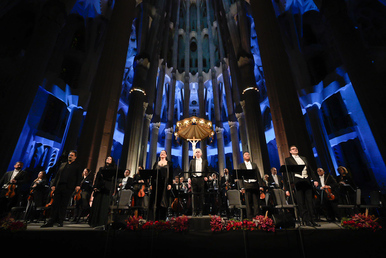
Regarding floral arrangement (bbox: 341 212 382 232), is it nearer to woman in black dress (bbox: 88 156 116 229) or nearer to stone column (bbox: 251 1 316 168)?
stone column (bbox: 251 1 316 168)

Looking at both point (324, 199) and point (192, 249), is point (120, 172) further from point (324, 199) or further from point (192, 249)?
point (324, 199)

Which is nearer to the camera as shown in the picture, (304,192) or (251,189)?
(304,192)

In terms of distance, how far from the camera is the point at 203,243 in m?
3.29

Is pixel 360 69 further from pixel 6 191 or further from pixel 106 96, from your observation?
pixel 6 191

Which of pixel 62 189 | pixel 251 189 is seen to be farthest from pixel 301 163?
pixel 62 189

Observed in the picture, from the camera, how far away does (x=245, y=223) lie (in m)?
3.42

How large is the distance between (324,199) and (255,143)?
7.42 meters

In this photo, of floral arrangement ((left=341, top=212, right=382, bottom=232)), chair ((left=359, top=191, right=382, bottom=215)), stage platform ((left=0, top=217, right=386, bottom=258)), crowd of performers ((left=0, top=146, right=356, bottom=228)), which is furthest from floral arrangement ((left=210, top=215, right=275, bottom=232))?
chair ((left=359, top=191, right=382, bottom=215))

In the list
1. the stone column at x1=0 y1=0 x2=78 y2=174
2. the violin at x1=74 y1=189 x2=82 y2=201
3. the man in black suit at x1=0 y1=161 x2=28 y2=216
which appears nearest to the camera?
the man in black suit at x1=0 y1=161 x2=28 y2=216

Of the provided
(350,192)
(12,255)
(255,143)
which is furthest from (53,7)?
(350,192)

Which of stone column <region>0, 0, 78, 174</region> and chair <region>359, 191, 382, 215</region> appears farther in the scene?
stone column <region>0, 0, 78, 174</region>

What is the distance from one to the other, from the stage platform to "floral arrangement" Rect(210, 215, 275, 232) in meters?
0.09

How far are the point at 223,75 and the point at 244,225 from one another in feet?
71.9

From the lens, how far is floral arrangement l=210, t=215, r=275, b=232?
3.38 metres
